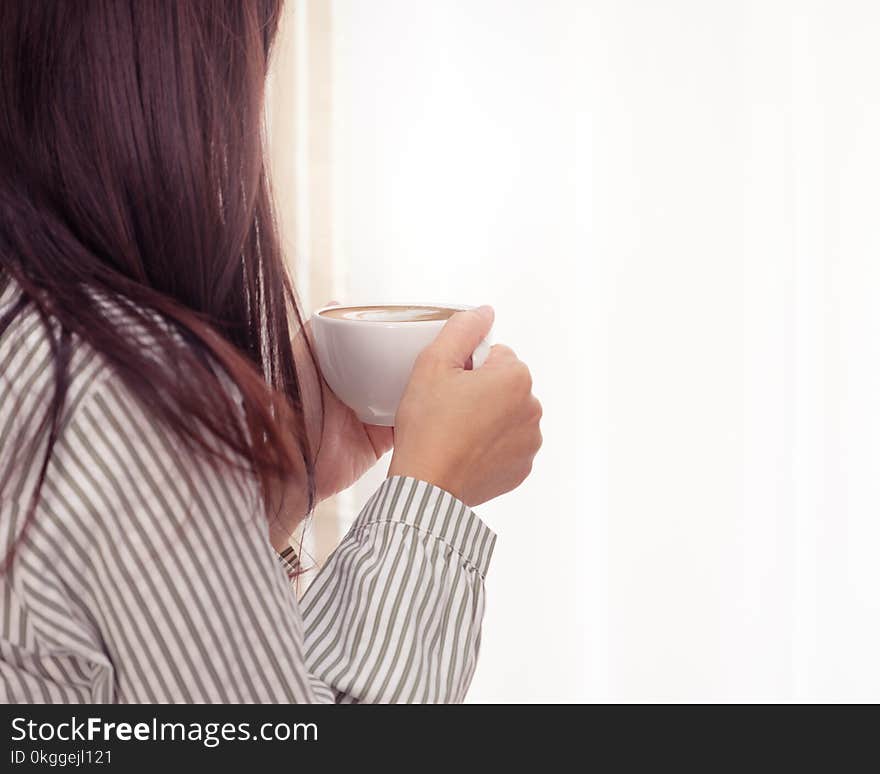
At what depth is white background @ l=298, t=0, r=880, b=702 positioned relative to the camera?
918mm

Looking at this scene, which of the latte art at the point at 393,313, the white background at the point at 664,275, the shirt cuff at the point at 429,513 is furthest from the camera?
the white background at the point at 664,275

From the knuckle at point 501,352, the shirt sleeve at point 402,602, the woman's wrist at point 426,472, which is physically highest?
the knuckle at point 501,352

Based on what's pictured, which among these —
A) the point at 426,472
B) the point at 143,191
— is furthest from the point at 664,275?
the point at 143,191

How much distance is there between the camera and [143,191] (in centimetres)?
52

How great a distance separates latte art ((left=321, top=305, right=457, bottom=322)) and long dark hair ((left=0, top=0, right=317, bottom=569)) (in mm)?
133

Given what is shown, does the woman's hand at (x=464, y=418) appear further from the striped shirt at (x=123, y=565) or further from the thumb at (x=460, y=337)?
the striped shirt at (x=123, y=565)

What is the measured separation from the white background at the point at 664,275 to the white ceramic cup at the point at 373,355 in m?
0.33

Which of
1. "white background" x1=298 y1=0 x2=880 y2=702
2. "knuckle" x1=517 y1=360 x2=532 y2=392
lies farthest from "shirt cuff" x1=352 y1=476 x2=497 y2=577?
"white background" x1=298 y1=0 x2=880 y2=702

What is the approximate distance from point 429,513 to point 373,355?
0.13 meters

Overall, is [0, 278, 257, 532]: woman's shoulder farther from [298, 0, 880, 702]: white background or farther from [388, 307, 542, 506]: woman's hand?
[298, 0, 880, 702]: white background

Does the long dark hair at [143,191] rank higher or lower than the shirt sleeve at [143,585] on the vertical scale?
higher

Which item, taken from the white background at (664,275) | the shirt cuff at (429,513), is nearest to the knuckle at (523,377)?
the shirt cuff at (429,513)

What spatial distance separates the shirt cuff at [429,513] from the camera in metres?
→ 0.56

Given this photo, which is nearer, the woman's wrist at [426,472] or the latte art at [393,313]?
the woman's wrist at [426,472]
